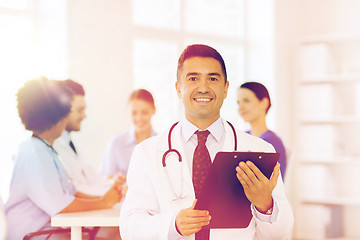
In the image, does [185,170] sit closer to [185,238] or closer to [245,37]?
[185,238]

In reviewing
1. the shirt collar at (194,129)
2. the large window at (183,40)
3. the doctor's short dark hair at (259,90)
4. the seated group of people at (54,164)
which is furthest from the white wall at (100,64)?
the shirt collar at (194,129)

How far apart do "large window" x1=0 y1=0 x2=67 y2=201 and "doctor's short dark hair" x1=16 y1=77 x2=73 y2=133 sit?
1.46 metres

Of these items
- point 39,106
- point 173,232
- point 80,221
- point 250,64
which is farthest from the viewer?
point 250,64

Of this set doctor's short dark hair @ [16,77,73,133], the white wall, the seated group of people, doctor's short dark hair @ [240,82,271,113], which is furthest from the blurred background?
doctor's short dark hair @ [240,82,271,113]

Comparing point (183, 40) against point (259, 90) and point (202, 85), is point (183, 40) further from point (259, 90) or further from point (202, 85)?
point (202, 85)

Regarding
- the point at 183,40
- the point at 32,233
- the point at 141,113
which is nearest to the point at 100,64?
the point at 141,113

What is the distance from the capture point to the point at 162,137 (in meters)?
1.89

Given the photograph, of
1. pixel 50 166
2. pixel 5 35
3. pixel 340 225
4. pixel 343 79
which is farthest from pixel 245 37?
pixel 50 166

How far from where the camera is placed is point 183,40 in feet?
19.1

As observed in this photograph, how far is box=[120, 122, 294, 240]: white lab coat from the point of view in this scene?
1.77m

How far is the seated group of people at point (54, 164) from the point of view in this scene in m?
2.62

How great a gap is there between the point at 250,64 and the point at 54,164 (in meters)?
4.03

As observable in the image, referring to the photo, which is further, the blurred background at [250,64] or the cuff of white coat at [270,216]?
the blurred background at [250,64]

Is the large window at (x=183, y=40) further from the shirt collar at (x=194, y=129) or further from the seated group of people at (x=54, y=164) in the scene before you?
the shirt collar at (x=194, y=129)
